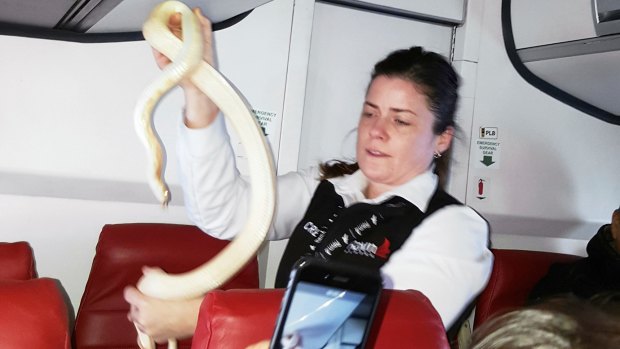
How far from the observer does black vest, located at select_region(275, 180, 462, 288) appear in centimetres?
130

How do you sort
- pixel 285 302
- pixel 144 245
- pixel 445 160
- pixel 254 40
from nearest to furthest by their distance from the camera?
pixel 285 302 < pixel 445 160 < pixel 144 245 < pixel 254 40

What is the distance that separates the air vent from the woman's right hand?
2041 mm

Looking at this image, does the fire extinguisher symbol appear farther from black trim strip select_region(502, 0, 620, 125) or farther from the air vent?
the air vent

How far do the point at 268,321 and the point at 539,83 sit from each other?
288cm

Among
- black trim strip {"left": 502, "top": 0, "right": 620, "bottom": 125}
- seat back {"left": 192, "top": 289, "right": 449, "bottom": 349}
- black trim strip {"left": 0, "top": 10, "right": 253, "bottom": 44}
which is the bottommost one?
seat back {"left": 192, "top": 289, "right": 449, "bottom": 349}

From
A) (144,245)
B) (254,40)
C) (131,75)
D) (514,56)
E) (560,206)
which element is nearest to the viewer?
(144,245)

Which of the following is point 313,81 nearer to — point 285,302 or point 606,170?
point 606,170

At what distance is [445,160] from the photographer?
1.77 meters

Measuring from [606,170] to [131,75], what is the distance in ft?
8.82

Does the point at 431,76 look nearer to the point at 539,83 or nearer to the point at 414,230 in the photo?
the point at 414,230

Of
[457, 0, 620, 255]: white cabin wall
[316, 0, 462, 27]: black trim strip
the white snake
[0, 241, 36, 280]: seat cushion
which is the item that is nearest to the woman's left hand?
the white snake

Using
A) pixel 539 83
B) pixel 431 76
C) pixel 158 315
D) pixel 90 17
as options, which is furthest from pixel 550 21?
pixel 158 315

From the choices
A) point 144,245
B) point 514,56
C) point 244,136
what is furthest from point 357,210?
point 514,56

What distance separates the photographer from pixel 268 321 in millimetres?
909
